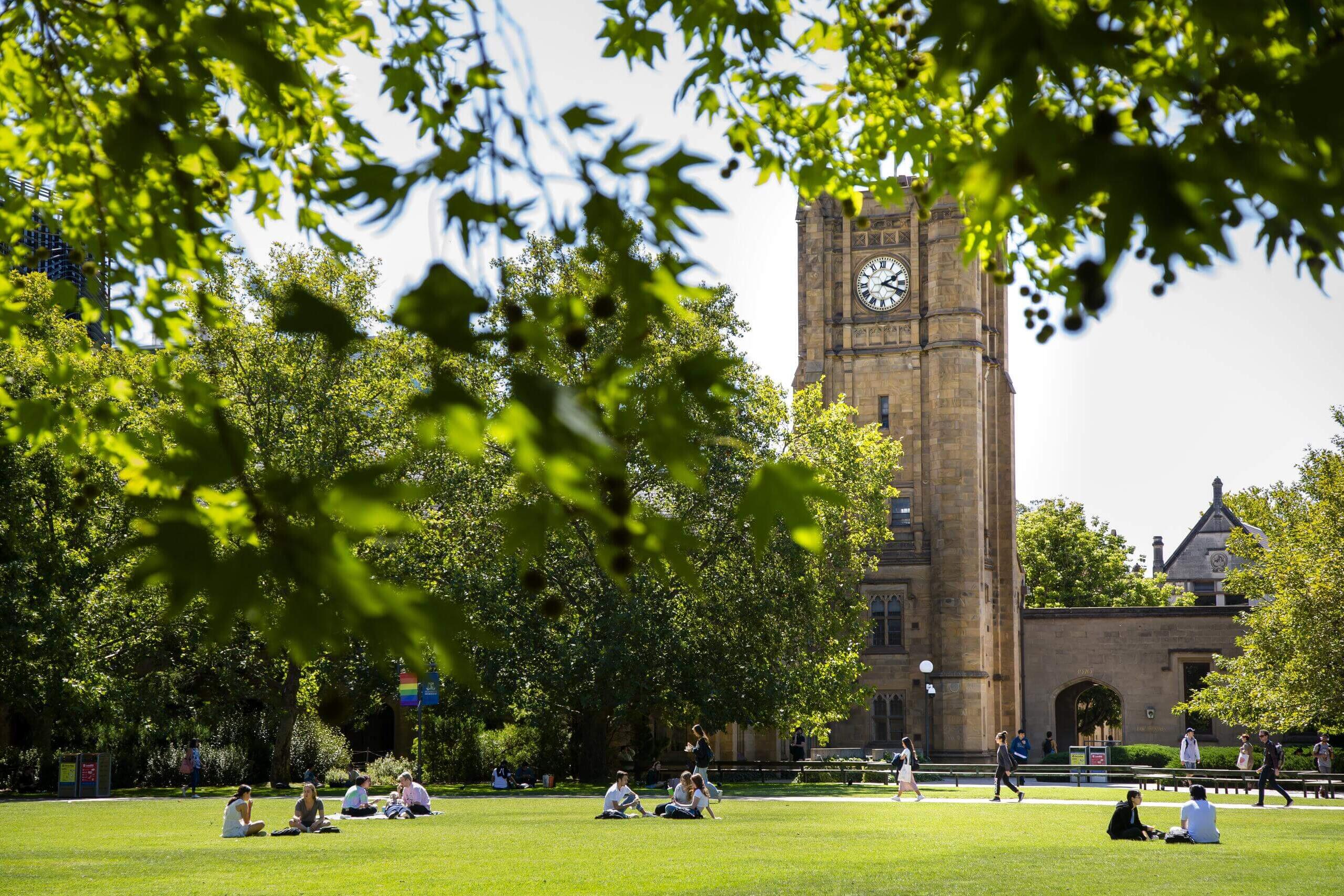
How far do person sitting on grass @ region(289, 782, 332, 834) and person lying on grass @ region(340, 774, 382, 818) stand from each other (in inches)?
118

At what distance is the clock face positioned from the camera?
194 feet

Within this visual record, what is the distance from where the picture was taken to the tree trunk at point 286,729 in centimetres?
3359

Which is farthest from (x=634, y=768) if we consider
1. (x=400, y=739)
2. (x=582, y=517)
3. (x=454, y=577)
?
(x=582, y=517)

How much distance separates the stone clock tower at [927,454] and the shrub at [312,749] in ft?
74.8

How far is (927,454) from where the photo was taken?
57.2 metres

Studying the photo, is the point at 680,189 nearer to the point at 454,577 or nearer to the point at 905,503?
the point at 454,577

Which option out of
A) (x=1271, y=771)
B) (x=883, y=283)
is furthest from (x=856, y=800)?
(x=883, y=283)

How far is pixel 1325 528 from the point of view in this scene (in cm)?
3494

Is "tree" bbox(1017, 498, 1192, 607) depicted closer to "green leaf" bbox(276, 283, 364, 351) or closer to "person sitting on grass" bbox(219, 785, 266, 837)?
"person sitting on grass" bbox(219, 785, 266, 837)

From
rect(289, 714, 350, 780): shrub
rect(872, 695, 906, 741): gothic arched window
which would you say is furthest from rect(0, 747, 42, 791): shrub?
rect(872, 695, 906, 741): gothic arched window

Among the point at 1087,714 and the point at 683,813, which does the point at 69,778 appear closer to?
the point at 683,813

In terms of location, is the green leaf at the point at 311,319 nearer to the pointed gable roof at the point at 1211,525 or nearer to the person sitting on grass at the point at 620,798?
the person sitting on grass at the point at 620,798

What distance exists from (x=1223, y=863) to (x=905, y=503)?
42989 mm

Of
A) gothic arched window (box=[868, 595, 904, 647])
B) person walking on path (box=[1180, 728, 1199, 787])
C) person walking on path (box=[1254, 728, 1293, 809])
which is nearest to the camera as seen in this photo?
person walking on path (box=[1254, 728, 1293, 809])
